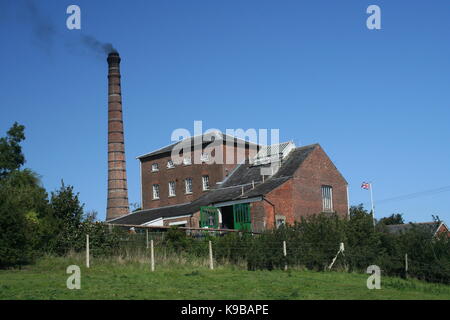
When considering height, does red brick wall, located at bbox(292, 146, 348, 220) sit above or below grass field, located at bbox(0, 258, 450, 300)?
above

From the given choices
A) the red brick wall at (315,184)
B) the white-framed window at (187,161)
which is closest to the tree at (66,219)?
the red brick wall at (315,184)

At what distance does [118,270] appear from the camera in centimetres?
2238

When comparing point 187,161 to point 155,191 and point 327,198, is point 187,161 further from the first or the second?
point 327,198

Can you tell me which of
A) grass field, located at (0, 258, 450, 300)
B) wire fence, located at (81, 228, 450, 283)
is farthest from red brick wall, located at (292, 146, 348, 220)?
grass field, located at (0, 258, 450, 300)

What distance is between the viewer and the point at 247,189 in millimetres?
45500

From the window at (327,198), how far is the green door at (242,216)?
24.2ft

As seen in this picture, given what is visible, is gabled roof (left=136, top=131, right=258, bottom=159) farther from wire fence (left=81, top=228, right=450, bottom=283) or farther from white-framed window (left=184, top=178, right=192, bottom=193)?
wire fence (left=81, top=228, right=450, bottom=283)

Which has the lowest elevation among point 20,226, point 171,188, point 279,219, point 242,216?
point 20,226

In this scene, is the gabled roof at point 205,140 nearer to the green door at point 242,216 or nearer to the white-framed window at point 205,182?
the white-framed window at point 205,182

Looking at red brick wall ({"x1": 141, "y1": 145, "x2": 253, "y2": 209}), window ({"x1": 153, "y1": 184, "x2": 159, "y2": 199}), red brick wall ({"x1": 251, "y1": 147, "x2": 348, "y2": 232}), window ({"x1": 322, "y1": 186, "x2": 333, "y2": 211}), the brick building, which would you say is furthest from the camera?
window ({"x1": 153, "y1": 184, "x2": 159, "y2": 199})

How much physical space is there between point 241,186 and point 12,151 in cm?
2329

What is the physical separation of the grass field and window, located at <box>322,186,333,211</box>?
2193 centimetres

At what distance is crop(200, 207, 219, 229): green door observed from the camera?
145ft

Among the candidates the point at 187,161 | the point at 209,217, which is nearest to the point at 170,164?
the point at 187,161
